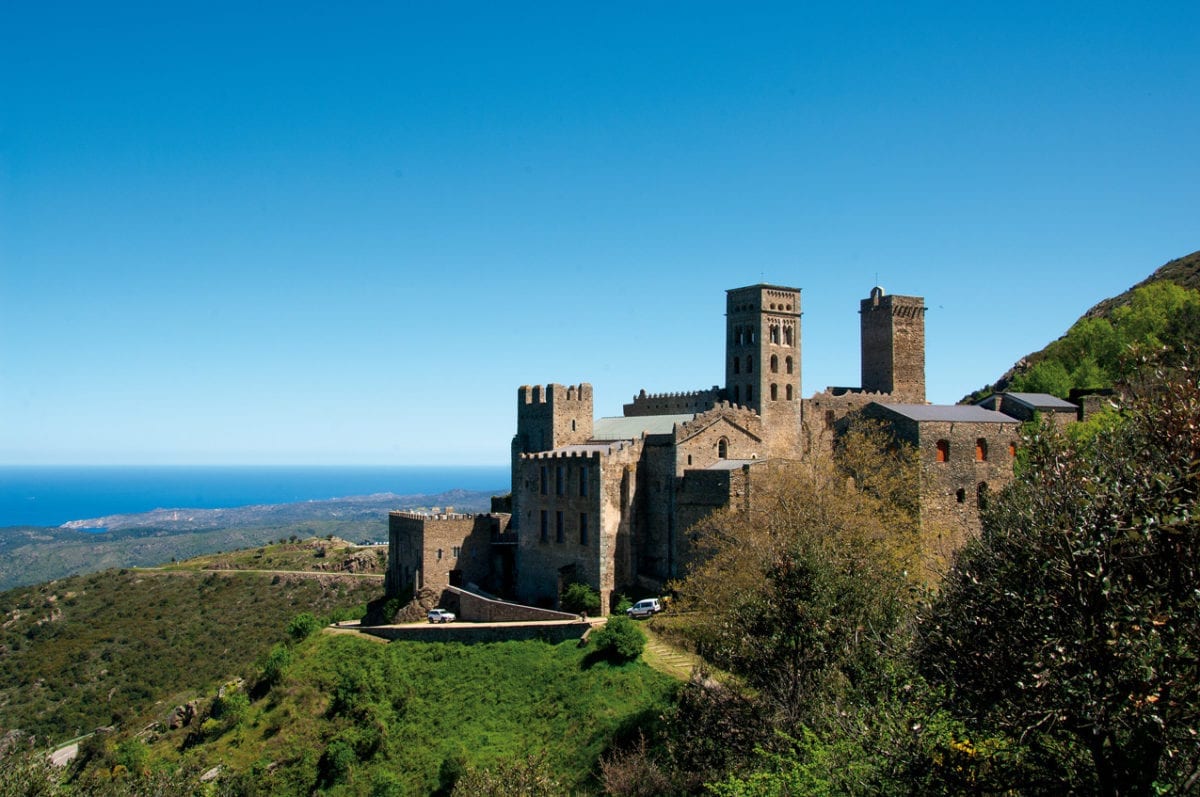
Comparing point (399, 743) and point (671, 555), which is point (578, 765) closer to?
point (399, 743)

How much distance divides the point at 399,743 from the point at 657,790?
1491 centimetres

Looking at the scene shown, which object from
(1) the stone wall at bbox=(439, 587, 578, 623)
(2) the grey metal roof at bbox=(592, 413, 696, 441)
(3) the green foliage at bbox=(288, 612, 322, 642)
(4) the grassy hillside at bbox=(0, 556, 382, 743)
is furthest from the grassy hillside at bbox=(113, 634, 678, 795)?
(4) the grassy hillside at bbox=(0, 556, 382, 743)

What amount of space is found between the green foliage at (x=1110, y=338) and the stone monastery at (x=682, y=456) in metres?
11.3

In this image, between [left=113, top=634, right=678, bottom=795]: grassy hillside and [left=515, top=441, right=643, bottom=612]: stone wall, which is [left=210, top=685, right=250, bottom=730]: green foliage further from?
[left=515, top=441, right=643, bottom=612]: stone wall

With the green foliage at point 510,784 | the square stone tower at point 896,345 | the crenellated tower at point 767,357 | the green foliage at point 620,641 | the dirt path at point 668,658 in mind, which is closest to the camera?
the green foliage at point 510,784

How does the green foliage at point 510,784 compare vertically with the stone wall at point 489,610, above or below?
below

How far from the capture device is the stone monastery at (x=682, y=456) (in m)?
48.2

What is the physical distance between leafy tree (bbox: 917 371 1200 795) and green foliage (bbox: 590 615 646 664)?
22352 mm

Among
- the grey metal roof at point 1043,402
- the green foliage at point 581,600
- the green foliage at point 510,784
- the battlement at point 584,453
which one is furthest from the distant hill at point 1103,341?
the green foliage at point 510,784

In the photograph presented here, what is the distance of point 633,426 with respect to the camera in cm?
5684

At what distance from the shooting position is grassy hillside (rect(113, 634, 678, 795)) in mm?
37250

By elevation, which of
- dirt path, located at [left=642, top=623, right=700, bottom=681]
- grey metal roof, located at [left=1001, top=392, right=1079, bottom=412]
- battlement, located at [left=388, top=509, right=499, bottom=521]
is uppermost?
grey metal roof, located at [left=1001, top=392, right=1079, bottom=412]

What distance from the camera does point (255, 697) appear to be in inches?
1955

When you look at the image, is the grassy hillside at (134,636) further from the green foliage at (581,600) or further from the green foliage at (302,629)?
the green foliage at (581,600)
